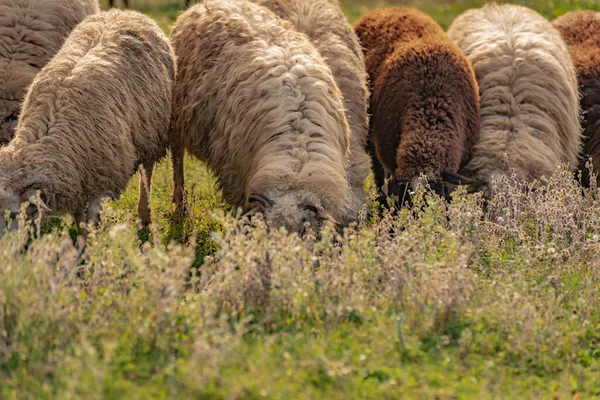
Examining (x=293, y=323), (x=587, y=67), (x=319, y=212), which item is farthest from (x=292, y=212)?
(x=587, y=67)

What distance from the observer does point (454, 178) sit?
6.66 m

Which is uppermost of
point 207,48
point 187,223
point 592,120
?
point 207,48

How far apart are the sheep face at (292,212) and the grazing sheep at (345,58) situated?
2.98 feet

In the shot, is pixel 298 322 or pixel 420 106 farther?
pixel 420 106

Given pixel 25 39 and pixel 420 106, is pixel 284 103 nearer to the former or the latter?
pixel 420 106

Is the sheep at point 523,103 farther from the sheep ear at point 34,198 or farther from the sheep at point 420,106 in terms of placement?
the sheep ear at point 34,198

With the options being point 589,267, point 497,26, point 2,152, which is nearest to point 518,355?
point 589,267

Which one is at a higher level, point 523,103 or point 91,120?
point 91,120

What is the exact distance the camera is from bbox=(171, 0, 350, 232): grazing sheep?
5.76 metres

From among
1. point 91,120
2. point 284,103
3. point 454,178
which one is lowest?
point 454,178

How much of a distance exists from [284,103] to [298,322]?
7.18ft

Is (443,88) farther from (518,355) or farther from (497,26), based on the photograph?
(518,355)

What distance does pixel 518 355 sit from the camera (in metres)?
4.55

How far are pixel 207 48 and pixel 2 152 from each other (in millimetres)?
2168
